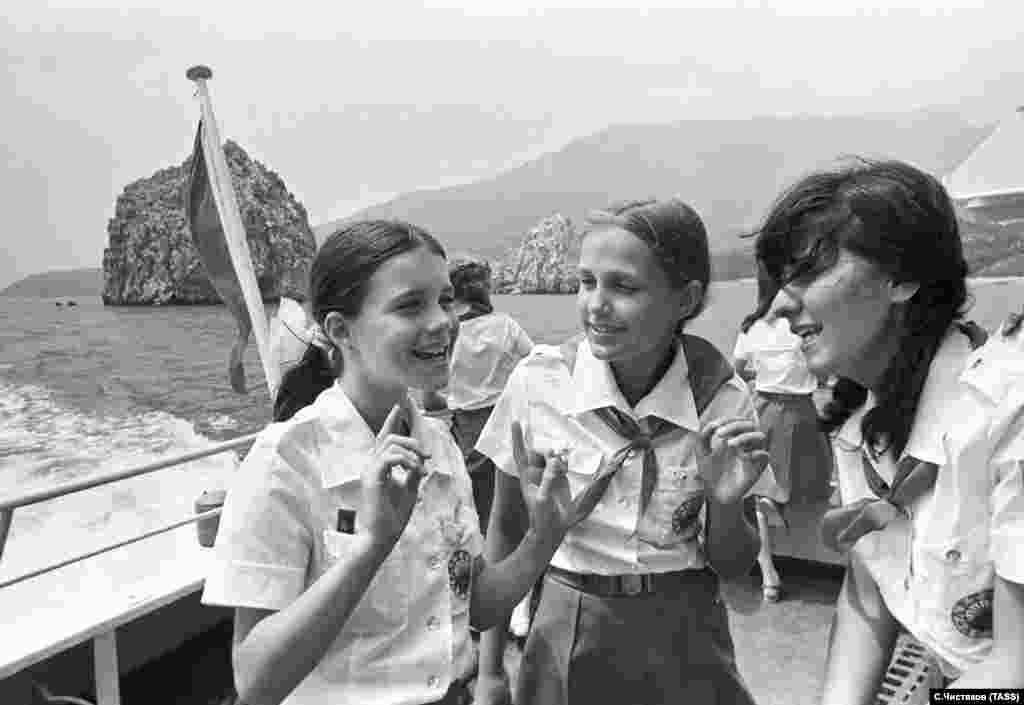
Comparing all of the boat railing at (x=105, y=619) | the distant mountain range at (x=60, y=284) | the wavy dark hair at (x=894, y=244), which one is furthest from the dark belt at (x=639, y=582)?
the distant mountain range at (x=60, y=284)

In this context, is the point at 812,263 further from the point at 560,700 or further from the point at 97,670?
the point at 97,670

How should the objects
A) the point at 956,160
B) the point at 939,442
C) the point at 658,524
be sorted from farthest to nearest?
the point at 956,160, the point at 658,524, the point at 939,442

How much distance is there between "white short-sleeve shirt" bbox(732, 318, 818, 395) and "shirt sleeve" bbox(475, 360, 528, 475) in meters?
1.79

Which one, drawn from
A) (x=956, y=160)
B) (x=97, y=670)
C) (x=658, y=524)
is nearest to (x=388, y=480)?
(x=658, y=524)

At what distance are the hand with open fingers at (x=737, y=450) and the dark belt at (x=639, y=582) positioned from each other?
5.8 inches

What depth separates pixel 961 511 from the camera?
0.62 meters

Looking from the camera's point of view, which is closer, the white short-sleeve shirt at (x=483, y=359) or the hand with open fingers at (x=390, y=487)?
the hand with open fingers at (x=390, y=487)

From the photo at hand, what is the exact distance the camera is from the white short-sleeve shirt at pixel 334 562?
751 millimetres

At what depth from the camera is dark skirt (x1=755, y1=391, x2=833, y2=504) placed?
9.01ft

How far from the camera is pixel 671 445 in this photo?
3.34 ft

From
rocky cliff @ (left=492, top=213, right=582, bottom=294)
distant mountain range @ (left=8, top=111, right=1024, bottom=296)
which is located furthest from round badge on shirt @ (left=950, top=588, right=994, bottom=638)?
rocky cliff @ (left=492, top=213, right=582, bottom=294)

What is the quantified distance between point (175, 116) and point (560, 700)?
5535 mm

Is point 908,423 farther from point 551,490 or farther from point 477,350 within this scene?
point 477,350

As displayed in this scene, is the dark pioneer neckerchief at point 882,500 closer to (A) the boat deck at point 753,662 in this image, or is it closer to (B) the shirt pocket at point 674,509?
(B) the shirt pocket at point 674,509
